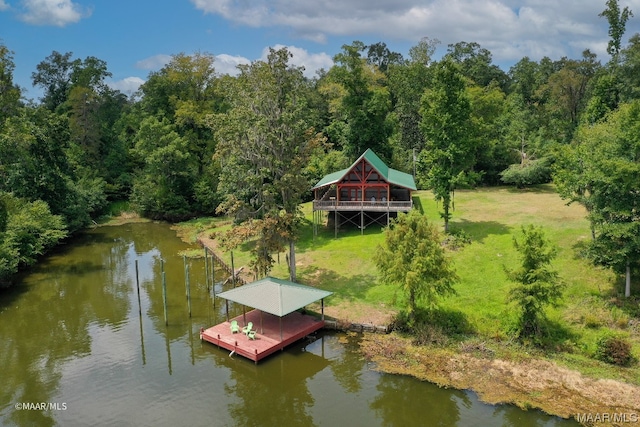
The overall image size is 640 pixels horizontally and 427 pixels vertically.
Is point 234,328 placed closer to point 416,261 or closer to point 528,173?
point 416,261

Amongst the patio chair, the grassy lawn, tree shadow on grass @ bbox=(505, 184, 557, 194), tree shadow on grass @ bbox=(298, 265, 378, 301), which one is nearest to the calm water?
the patio chair

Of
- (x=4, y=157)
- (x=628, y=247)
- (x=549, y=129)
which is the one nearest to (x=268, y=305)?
(x=628, y=247)

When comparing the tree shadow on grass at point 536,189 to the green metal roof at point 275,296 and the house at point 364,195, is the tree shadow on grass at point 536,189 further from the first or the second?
the green metal roof at point 275,296

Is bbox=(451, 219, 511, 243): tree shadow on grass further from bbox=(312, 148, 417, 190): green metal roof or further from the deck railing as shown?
bbox=(312, 148, 417, 190): green metal roof

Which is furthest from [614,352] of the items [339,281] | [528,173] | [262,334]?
[528,173]

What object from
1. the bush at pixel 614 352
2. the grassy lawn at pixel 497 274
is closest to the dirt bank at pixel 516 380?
the grassy lawn at pixel 497 274

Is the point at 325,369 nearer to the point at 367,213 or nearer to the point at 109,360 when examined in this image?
the point at 109,360
